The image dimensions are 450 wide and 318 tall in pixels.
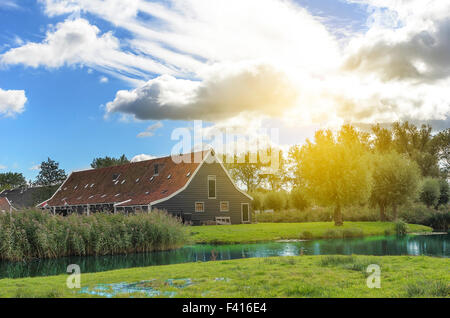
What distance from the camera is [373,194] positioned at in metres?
44.3

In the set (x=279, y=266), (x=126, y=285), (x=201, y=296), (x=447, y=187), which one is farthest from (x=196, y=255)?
(x=447, y=187)

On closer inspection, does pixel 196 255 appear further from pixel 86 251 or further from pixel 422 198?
pixel 422 198

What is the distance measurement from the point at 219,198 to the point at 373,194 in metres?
15.2

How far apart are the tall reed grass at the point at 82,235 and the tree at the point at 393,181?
24814mm

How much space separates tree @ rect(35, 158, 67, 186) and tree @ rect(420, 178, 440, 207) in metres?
45.6

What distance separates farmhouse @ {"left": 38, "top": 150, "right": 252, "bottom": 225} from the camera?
125ft

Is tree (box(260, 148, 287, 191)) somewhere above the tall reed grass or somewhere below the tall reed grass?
above

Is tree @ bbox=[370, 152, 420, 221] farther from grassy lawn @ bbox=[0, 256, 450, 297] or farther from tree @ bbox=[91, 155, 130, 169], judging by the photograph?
tree @ bbox=[91, 155, 130, 169]

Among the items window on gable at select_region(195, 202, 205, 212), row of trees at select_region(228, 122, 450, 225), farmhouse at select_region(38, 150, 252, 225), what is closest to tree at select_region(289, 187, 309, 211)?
row of trees at select_region(228, 122, 450, 225)

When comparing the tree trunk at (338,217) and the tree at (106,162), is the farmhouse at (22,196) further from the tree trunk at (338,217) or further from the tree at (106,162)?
the tree trunk at (338,217)

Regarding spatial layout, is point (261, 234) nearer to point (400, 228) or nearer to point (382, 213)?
point (400, 228)

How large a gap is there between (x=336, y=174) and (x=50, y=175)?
4070 cm
